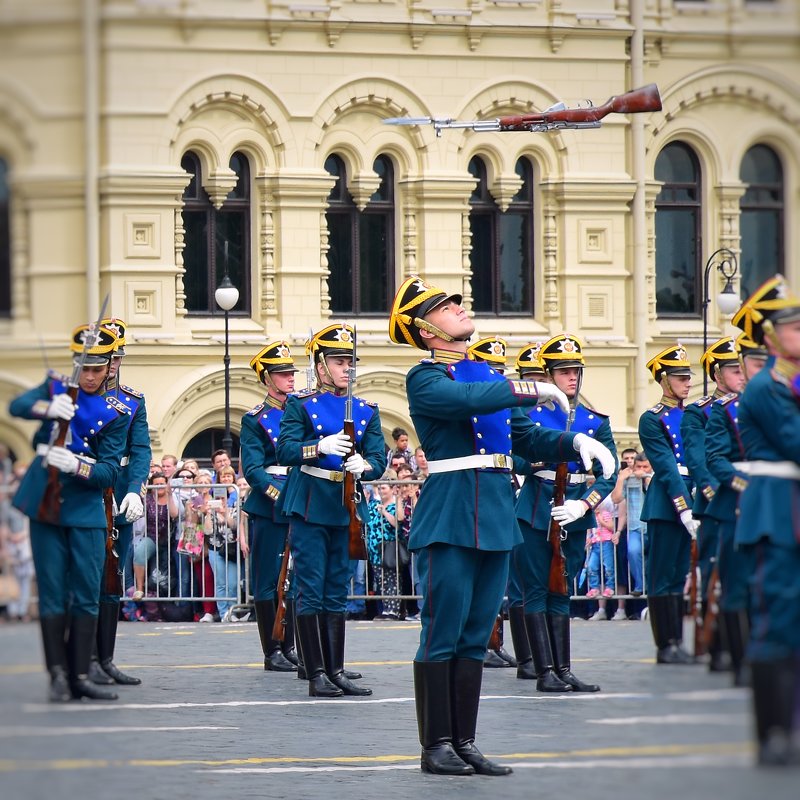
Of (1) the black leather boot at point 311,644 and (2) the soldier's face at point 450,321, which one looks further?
(1) the black leather boot at point 311,644

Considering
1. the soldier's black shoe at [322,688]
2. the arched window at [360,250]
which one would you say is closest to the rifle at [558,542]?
the soldier's black shoe at [322,688]

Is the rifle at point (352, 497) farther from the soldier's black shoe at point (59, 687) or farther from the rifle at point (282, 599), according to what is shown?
the soldier's black shoe at point (59, 687)

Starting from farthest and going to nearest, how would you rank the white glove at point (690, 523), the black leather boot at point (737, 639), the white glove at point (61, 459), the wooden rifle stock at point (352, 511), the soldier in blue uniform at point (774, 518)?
the wooden rifle stock at point (352, 511) < the white glove at point (690, 523) < the white glove at point (61, 459) < the black leather boot at point (737, 639) < the soldier in blue uniform at point (774, 518)

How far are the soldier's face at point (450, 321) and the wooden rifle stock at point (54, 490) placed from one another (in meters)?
→ 2.02

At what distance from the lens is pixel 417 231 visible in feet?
25.3

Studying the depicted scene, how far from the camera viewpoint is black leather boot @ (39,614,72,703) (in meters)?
3.59

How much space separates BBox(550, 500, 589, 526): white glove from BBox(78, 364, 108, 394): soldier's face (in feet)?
10.9

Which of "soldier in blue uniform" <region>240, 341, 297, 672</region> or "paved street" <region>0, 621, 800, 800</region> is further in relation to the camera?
"soldier in blue uniform" <region>240, 341, 297, 672</region>

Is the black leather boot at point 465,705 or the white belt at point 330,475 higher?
the white belt at point 330,475

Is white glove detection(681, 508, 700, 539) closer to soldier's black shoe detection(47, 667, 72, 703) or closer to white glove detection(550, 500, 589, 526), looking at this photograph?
soldier's black shoe detection(47, 667, 72, 703)

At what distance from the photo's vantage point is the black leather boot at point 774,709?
3.02 m

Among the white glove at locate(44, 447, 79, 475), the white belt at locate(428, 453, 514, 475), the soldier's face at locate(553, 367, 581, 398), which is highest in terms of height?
the soldier's face at locate(553, 367, 581, 398)

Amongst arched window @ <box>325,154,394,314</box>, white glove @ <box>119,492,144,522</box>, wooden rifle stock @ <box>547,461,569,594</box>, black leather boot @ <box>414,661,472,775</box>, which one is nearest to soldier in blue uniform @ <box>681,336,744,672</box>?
wooden rifle stock @ <box>547,461,569,594</box>

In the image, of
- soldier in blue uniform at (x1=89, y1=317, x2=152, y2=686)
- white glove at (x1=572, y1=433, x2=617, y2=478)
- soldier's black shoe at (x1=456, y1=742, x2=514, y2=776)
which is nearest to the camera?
soldier in blue uniform at (x1=89, y1=317, x2=152, y2=686)
